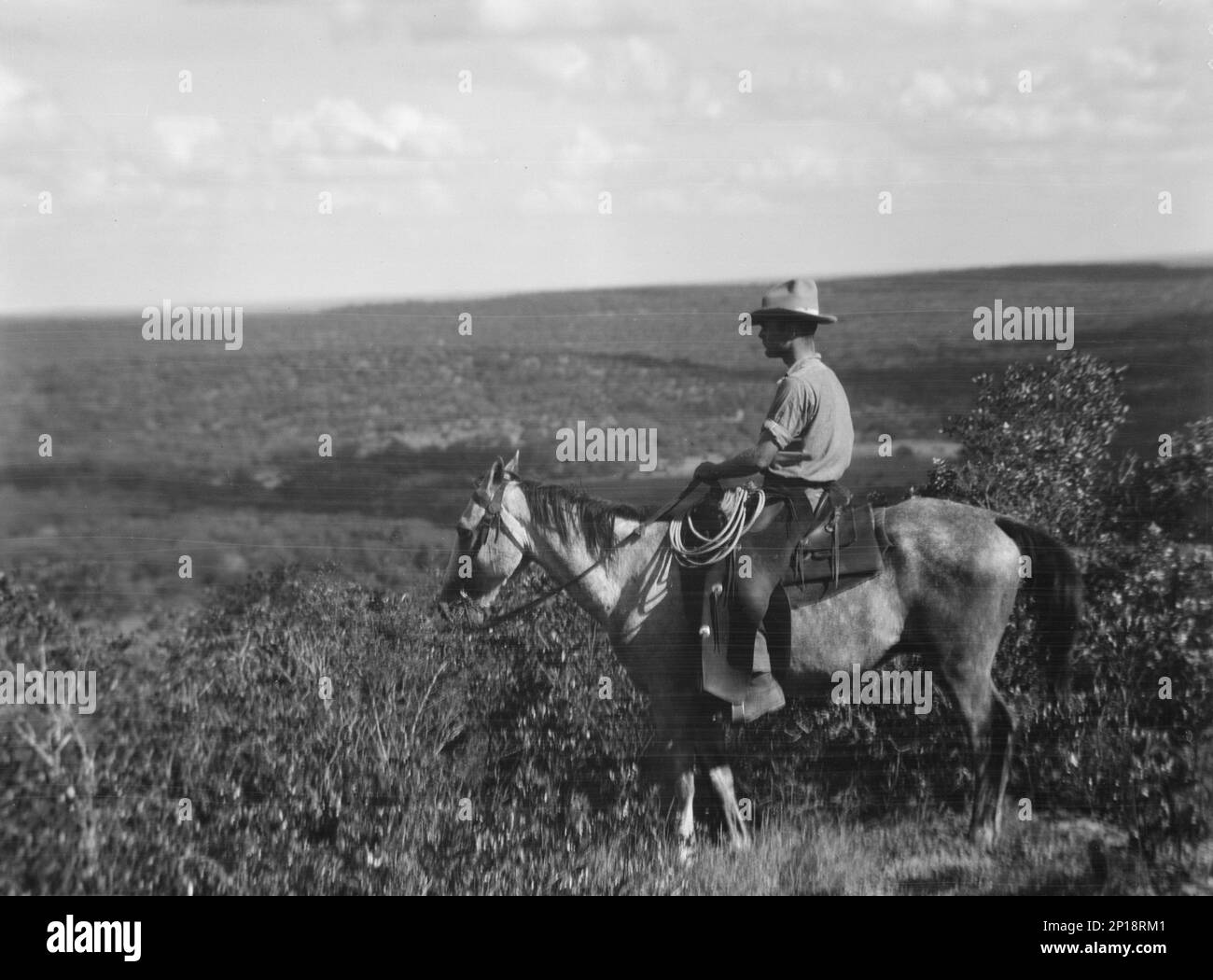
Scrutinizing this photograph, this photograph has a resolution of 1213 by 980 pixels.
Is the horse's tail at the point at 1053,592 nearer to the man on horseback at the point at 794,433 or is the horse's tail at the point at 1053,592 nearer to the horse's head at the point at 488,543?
the man on horseback at the point at 794,433

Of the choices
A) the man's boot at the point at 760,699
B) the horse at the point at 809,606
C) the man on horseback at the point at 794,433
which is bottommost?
the man's boot at the point at 760,699

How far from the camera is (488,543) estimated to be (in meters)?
5.57

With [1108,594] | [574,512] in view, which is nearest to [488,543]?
[574,512]

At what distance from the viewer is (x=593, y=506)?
5578 mm

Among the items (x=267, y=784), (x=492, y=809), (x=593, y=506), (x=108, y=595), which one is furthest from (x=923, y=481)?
(x=108, y=595)

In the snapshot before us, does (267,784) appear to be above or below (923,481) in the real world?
below

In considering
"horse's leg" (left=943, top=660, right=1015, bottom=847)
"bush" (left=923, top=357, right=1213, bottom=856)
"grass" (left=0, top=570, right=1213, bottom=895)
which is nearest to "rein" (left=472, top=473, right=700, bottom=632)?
"grass" (left=0, top=570, right=1213, bottom=895)

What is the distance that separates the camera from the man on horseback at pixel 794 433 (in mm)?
5418

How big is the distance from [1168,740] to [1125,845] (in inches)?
20.4

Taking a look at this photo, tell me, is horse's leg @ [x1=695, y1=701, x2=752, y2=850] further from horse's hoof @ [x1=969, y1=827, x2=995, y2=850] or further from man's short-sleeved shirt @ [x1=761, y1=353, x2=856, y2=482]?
man's short-sleeved shirt @ [x1=761, y1=353, x2=856, y2=482]

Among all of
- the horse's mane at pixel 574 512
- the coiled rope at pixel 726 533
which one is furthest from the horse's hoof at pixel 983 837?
the horse's mane at pixel 574 512

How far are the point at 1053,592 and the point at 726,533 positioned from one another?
152 cm
